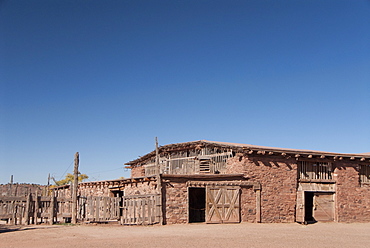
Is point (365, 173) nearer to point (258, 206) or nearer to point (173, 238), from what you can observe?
point (258, 206)

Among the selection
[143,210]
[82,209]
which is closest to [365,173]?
[143,210]

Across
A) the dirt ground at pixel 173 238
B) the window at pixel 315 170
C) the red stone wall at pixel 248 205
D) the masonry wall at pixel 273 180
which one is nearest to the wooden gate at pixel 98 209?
the dirt ground at pixel 173 238

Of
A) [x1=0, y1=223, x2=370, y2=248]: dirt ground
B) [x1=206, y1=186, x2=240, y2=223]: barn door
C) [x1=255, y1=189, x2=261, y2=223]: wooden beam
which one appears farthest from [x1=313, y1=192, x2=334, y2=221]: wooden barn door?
[x1=0, y1=223, x2=370, y2=248]: dirt ground

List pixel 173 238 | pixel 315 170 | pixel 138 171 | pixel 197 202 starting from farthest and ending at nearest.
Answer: pixel 138 171 → pixel 197 202 → pixel 315 170 → pixel 173 238

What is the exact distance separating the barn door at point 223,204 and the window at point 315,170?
462 cm

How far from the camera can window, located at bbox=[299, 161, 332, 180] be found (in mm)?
23422

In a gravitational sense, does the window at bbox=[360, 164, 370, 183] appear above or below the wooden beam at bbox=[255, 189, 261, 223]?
above

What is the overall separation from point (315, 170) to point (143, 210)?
10.7 metres

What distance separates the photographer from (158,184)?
779 inches

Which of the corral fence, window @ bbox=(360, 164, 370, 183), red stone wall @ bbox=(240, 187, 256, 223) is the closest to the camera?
the corral fence

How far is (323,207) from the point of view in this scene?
23.7 meters

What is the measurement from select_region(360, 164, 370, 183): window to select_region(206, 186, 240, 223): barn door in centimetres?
887

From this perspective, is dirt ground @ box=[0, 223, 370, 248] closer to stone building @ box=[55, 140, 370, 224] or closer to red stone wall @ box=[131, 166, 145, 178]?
stone building @ box=[55, 140, 370, 224]

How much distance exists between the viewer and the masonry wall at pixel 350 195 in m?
23.8
